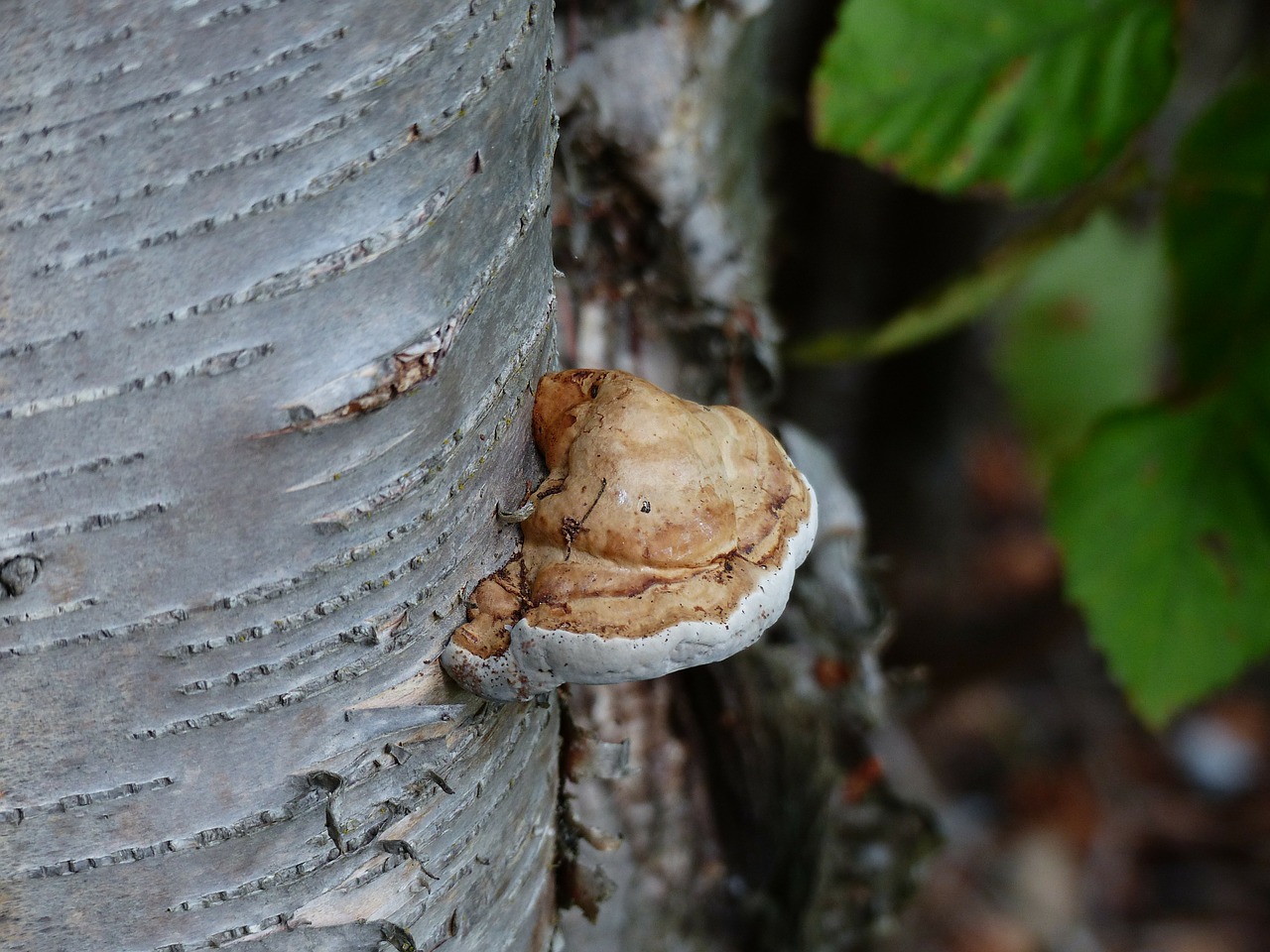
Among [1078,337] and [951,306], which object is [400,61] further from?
[1078,337]

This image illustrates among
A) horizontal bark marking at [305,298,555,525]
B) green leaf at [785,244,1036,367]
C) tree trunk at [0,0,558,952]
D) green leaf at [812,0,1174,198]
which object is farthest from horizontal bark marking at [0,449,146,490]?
green leaf at [785,244,1036,367]

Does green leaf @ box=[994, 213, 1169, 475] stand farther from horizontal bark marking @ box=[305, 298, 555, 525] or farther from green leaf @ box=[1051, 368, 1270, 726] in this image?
horizontal bark marking @ box=[305, 298, 555, 525]

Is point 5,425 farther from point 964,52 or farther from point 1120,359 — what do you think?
point 1120,359

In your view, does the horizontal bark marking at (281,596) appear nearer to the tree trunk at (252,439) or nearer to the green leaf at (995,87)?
the tree trunk at (252,439)

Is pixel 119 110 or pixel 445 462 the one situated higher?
pixel 119 110

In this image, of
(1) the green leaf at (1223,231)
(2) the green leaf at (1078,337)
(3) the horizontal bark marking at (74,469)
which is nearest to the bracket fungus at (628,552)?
(3) the horizontal bark marking at (74,469)

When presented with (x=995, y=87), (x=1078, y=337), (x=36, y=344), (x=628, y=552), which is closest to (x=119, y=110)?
(x=36, y=344)

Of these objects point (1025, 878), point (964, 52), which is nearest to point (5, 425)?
point (964, 52)
